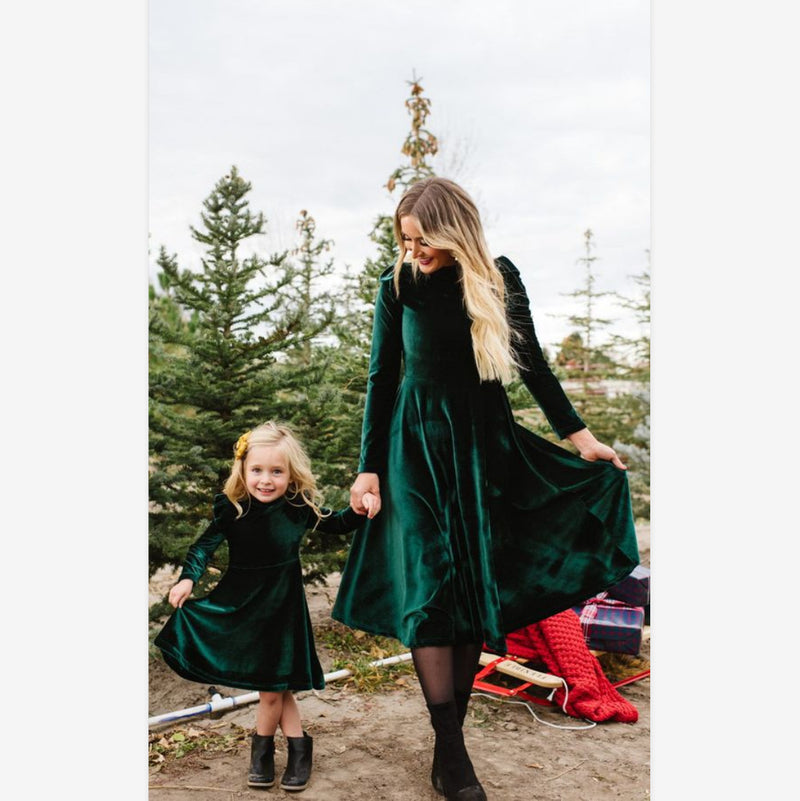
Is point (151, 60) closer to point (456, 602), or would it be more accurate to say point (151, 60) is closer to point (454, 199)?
point (454, 199)

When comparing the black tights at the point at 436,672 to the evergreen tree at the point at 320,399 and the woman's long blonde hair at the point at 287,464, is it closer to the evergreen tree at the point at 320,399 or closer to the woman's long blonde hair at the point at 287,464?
the woman's long blonde hair at the point at 287,464

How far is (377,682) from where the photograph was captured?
3543 mm

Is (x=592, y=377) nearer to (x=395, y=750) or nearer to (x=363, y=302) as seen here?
(x=363, y=302)

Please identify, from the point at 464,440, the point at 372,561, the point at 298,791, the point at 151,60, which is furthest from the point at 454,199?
the point at 298,791

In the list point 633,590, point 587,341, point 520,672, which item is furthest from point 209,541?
point 587,341

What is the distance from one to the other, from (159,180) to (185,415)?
100 cm

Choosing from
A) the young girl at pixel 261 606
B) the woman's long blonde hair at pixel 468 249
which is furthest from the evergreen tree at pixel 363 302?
the young girl at pixel 261 606

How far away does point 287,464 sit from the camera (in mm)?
2771

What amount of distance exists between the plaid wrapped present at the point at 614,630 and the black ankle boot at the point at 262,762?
1518 mm

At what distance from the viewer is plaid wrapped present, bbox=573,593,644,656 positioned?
363cm

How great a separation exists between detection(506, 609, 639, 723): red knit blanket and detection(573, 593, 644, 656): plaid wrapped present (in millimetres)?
127

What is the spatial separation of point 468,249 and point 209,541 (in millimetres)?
1315

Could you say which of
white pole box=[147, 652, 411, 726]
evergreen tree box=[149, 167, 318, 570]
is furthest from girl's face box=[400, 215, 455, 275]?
white pole box=[147, 652, 411, 726]

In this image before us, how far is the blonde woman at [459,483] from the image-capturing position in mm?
2617
